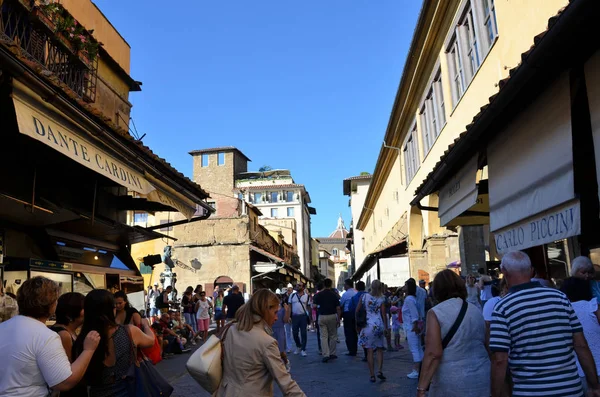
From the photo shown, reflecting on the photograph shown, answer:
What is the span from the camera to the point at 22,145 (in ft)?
22.5

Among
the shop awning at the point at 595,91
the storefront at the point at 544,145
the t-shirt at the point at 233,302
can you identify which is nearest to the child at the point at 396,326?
the t-shirt at the point at 233,302

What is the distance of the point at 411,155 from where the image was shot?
67.3ft

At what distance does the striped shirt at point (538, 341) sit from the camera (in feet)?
10.2

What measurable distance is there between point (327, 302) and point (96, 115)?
7103 millimetres

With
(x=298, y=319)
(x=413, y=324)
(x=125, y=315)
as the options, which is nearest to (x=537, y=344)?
(x=125, y=315)

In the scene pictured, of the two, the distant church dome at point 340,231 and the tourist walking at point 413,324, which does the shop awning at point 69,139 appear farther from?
the distant church dome at point 340,231

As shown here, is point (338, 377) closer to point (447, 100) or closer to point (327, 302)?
point (327, 302)

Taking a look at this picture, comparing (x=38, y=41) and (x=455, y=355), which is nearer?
(x=455, y=355)

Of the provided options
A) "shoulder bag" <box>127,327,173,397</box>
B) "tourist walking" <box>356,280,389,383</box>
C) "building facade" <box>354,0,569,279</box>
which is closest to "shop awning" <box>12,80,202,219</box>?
"shoulder bag" <box>127,327,173,397</box>

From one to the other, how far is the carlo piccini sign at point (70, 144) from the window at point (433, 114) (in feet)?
32.6

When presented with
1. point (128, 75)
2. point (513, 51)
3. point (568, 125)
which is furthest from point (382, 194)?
point (568, 125)

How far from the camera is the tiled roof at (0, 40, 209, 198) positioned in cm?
443

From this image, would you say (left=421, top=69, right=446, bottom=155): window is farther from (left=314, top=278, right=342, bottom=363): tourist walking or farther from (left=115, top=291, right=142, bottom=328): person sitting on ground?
(left=115, top=291, right=142, bottom=328): person sitting on ground

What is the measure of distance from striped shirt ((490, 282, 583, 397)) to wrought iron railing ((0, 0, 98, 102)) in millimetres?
6793
